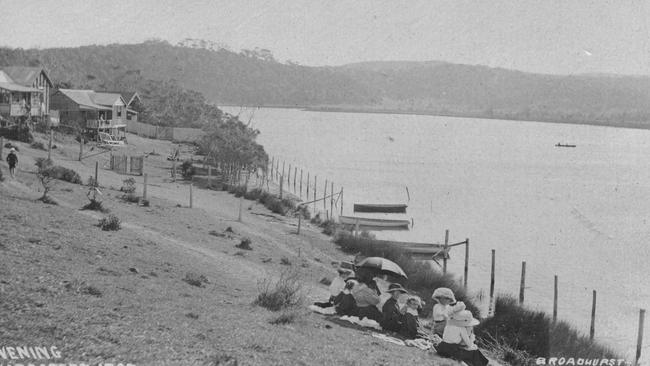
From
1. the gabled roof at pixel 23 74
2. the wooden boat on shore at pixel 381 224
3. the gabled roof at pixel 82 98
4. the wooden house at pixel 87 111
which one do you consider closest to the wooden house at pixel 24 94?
the gabled roof at pixel 23 74

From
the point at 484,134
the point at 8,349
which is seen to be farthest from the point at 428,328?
the point at 484,134

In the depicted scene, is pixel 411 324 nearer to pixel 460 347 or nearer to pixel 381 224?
pixel 460 347

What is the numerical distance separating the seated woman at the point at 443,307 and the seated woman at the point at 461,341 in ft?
0.45

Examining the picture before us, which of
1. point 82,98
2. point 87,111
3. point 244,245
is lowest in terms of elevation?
point 244,245

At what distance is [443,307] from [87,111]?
48.9 m

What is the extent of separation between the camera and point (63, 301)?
1052 cm

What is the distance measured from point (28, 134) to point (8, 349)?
115 feet

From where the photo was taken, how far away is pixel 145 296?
1204cm

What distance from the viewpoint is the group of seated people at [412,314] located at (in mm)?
10977

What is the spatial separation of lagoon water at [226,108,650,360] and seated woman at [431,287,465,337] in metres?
13.2

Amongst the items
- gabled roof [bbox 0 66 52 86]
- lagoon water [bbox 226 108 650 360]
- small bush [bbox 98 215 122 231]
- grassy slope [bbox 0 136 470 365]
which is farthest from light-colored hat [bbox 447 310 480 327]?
gabled roof [bbox 0 66 52 86]

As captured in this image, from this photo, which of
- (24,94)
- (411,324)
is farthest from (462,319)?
(24,94)

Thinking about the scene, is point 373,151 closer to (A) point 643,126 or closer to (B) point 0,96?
(B) point 0,96

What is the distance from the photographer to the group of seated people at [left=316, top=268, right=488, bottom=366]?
1098 cm
